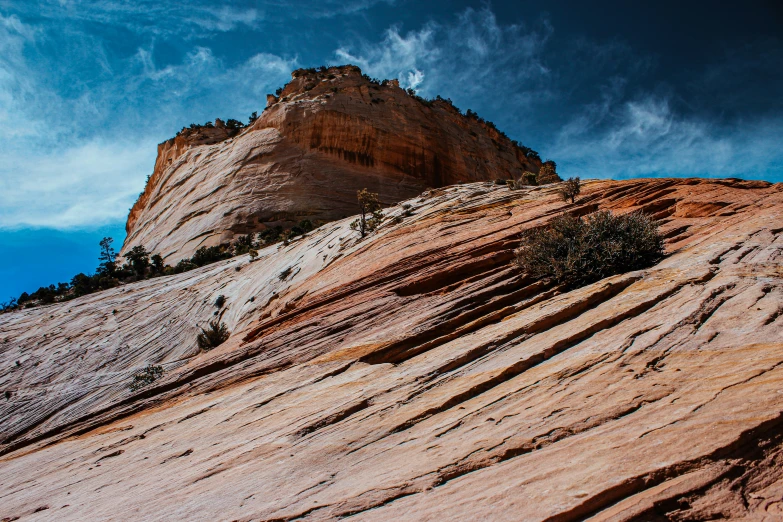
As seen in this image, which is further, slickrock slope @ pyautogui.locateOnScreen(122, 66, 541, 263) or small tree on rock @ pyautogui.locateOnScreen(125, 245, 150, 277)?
slickrock slope @ pyautogui.locateOnScreen(122, 66, 541, 263)

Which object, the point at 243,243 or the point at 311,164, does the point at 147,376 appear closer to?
the point at 243,243

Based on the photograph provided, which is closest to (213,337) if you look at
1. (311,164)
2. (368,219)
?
(368,219)

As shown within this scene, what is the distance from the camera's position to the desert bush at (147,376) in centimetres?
1677

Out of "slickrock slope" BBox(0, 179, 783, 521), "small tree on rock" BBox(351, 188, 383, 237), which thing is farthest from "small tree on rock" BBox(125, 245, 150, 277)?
"small tree on rock" BBox(351, 188, 383, 237)

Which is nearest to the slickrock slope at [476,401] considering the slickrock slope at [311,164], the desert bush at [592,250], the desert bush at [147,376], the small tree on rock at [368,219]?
the desert bush at [592,250]

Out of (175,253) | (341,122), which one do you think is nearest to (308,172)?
(341,122)

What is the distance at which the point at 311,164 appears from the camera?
5100 centimetres

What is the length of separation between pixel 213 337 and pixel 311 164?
115 ft

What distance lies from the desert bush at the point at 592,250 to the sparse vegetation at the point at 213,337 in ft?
40.6

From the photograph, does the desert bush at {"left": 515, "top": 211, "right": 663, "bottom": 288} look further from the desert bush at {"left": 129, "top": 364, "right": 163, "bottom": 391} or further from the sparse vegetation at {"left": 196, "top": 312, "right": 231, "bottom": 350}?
the desert bush at {"left": 129, "top": 364, "right": 163, "bottom": 391}

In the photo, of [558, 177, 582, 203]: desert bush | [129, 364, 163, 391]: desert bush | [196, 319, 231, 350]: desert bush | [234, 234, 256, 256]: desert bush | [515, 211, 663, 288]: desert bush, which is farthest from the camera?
[234, 234, 256, 256]: desert bush

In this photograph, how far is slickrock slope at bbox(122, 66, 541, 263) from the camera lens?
47.2 metres

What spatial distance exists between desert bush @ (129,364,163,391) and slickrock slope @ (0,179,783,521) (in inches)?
66.1

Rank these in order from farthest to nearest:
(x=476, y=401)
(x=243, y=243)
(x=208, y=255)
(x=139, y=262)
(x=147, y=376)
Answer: (x=139, y=262), (x=243, y=243), (x=208, y=255), (x=147, y=376), (x=476, y=401)
